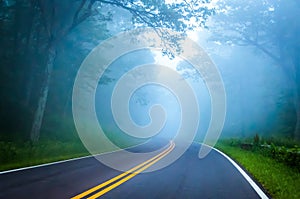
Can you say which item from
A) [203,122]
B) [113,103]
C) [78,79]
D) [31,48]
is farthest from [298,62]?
[203,122]

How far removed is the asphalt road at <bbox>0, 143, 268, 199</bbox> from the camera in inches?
305

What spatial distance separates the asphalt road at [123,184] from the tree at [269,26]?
18.3 m

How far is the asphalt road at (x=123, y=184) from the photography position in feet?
25.4

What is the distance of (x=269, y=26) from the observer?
1086 inches

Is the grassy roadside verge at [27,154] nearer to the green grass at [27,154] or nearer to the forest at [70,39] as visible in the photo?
the green grass at [27,154]

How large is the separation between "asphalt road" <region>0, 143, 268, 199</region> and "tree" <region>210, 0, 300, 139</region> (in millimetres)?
18253

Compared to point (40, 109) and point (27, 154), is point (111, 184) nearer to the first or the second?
point (27, 154)

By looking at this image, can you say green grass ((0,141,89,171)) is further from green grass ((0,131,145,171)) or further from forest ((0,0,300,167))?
forest ((0,0,300,167))

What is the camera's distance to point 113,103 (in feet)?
184

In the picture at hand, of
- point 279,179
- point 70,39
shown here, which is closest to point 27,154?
point 279,179

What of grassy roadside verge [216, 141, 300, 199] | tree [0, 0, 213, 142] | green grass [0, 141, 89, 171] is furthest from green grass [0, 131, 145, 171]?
grassy roadside verge [216, 141, 300, 199]

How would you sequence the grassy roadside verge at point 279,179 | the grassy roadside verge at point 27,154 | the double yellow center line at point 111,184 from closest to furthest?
the double yellow center line at point 111,184 → the grassy roadside verge at point 279,179 → the grassy roadside verge at point 27,154

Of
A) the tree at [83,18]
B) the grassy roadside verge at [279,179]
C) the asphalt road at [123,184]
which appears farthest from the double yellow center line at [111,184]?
the tree at [83,18]

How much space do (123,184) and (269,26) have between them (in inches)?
896
